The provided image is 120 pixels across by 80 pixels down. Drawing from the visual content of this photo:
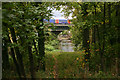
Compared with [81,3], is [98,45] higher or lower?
lower

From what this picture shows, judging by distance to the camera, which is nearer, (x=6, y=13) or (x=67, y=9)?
(x=6, y=13)

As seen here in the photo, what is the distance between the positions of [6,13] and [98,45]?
26.8 ft

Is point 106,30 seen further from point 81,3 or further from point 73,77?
point 73,77

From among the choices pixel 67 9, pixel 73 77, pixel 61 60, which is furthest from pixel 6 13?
pixel 61 60

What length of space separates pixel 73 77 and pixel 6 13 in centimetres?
597

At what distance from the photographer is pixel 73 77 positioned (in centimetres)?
661

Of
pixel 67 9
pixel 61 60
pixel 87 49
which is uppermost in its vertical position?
pixel 67 9

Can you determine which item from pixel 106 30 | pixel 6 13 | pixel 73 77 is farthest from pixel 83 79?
pixel 6 13

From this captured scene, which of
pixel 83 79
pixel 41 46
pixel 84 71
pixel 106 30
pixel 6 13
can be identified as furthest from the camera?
pixel 106 30

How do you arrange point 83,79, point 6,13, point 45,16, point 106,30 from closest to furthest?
point 6,13
point 45,16
point 83,79
point 106,30

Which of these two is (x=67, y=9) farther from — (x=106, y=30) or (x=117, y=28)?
(x=117, y=28)

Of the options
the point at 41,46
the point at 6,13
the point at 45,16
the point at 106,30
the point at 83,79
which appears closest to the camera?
→ the point at 6,13

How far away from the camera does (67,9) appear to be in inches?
298

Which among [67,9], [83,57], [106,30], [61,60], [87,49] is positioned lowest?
[61,60]
